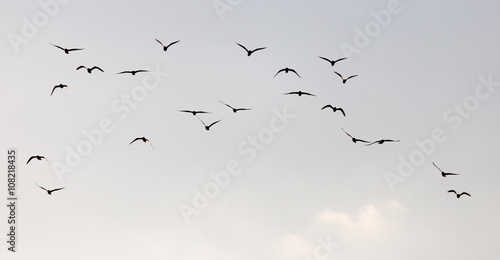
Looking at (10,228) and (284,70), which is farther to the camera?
(10,228)

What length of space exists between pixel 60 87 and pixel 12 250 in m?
20.9

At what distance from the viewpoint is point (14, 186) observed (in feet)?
235

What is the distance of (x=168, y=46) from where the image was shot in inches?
2660

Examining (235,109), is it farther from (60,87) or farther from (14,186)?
A: (14,186)

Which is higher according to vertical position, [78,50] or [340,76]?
[78,50]

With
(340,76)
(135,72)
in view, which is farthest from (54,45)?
(340,76)

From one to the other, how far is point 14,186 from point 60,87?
1290cm

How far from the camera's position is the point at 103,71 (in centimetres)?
6938

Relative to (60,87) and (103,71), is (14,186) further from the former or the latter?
(103,71)

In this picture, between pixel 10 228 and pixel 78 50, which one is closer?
pixel 78 50

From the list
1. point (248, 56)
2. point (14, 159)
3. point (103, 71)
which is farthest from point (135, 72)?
point (14, 159)

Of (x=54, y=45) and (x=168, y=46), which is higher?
(x=54, y=45)

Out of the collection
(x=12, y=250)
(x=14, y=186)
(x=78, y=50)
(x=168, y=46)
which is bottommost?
(x=12, y=250)

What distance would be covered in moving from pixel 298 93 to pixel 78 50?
25.5 metres
